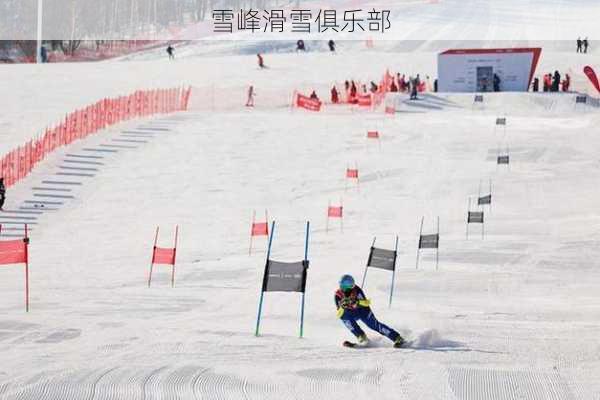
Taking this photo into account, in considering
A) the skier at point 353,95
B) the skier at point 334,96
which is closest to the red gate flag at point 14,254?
the skier at point 353,95

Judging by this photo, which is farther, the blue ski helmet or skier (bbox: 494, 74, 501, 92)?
skier (bbox: 494, 74, 501, 92)

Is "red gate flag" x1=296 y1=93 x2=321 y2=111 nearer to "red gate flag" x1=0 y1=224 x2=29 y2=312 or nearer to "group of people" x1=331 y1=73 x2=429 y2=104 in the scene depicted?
"group of people" x1=331 y1=73 x2=429 y2=104

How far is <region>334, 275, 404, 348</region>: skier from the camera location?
1334cm

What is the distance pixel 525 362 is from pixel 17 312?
7510 mm

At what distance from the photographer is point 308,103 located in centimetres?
4750

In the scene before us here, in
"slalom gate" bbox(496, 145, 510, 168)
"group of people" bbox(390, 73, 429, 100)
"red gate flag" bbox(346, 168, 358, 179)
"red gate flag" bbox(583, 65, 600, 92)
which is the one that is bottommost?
"red gate flag" bbox(346, 168, 358, 179)

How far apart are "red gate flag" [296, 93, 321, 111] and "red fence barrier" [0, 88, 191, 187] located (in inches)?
199

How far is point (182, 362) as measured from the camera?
11.8m

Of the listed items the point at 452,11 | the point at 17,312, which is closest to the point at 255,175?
the point at 17,312

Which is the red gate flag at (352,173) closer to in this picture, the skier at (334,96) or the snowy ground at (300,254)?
the snowy ground at (300,254)

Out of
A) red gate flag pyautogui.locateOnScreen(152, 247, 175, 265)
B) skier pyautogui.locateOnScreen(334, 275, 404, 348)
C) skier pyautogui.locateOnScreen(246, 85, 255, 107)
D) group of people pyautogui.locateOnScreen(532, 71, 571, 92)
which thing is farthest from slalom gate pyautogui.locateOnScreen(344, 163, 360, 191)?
group of people pyautogui.locateOnScreen(532, 71, 571, 92)

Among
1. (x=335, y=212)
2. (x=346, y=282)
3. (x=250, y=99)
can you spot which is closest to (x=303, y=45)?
(x=250, y=99)

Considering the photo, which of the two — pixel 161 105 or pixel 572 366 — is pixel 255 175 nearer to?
pixel 161 105

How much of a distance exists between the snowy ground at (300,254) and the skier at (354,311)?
0.50 meters
